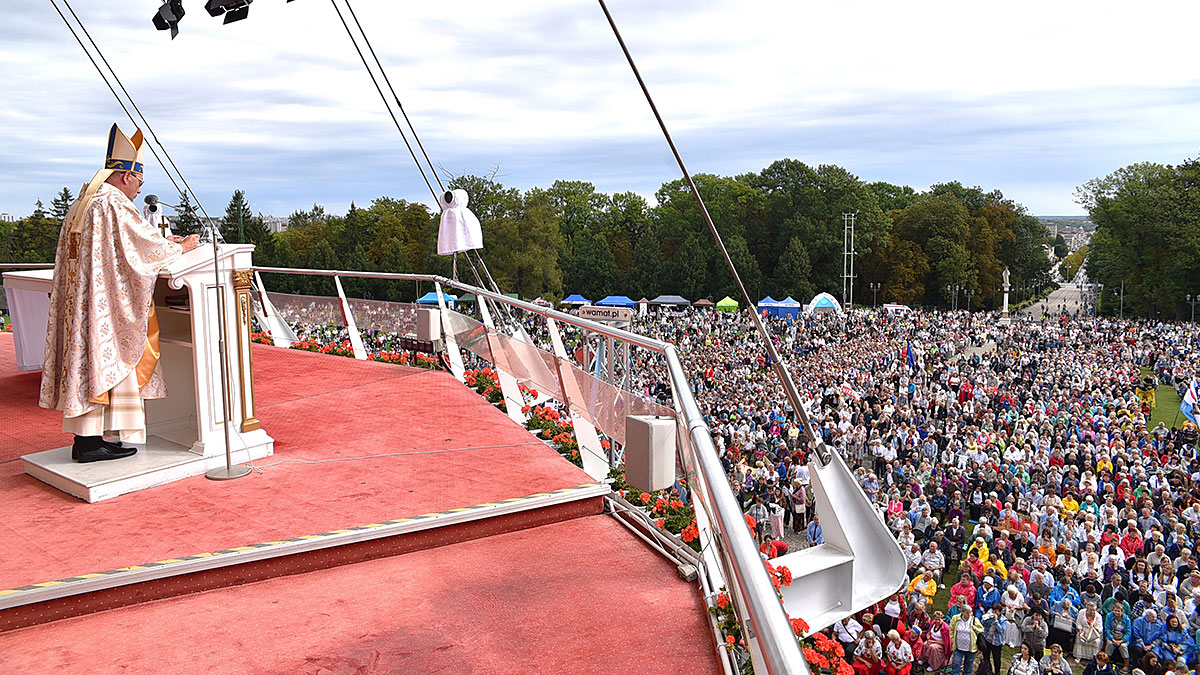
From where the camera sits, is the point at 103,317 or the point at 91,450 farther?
the point at 91,450

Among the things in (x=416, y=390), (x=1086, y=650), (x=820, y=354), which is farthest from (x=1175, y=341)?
(x=416, y=390)

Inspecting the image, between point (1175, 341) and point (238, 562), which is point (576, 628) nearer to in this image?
point (238, 562)

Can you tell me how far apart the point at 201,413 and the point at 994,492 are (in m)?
13.1

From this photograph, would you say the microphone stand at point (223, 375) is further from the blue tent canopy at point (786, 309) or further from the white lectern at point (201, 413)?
the blue tent canopy at point (786, 309)

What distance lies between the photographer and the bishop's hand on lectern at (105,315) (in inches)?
191

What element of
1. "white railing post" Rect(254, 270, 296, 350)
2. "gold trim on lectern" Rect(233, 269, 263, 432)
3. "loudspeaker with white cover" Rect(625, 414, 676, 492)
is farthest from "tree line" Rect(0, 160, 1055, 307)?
"loudspeaker with white cover" Rect(625, 414, 676, 492)

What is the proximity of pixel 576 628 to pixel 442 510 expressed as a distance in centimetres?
133

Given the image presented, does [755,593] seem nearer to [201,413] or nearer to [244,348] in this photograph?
[201,413]

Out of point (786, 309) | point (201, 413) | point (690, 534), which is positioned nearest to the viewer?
point (690, 534)

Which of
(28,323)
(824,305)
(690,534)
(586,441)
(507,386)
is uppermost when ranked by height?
(28,323)

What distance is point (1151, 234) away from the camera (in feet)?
185

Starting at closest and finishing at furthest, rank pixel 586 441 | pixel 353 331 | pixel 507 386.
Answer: pixel 586 441, pixel 507 386, pixel 353 331

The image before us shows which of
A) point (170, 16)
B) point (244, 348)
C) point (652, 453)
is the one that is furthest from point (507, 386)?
point (170, 16)

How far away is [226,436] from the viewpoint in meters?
5.09
